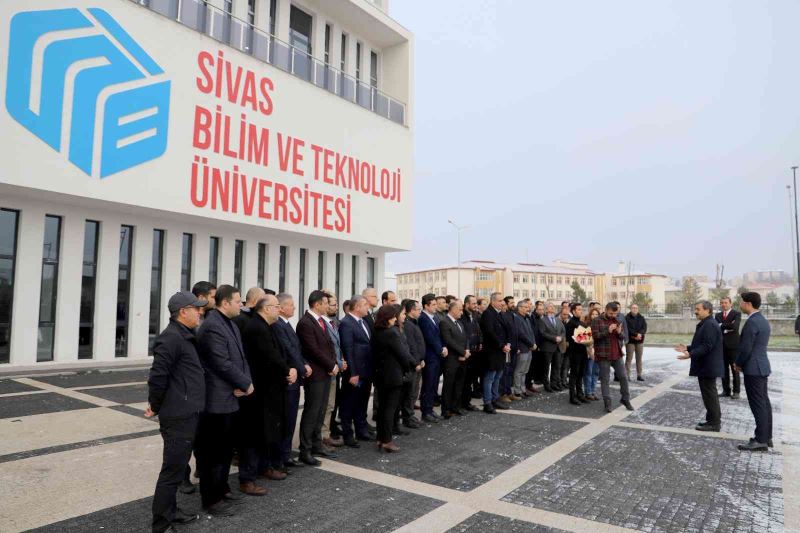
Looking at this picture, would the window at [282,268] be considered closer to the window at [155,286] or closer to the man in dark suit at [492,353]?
the window at [155,286]

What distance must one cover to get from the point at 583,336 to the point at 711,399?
2584 mm

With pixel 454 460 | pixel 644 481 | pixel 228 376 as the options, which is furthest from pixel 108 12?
pixel 644 481

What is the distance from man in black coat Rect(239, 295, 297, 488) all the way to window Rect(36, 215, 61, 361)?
487 inches

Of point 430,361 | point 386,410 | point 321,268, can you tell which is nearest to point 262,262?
point 321,268

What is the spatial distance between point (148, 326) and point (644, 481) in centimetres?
1549

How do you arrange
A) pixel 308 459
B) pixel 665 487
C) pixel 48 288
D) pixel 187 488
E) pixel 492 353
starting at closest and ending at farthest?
pixel 187 488
pixel 665 487
pixel 308 459
pixel 492 353
pixel 48 288

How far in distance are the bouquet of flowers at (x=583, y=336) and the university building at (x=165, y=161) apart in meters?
11.7

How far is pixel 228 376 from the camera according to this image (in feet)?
14.2

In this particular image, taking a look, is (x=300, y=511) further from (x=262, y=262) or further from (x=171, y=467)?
(x=262, y=262)

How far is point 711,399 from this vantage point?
7.31 metres

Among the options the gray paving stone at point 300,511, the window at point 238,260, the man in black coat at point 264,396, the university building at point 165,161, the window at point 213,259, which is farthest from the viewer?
the window at point 238,260

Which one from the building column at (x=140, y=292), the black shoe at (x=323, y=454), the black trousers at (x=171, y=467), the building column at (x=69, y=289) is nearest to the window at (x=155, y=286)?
the building column at (x=140, y=292)

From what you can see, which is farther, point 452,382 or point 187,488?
point 452,382

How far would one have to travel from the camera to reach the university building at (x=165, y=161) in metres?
12.8
